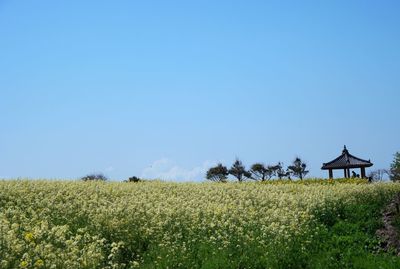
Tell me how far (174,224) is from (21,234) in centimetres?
451

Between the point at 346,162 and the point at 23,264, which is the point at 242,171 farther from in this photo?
the point at 23,264

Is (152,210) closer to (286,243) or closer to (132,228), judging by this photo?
(132,228)

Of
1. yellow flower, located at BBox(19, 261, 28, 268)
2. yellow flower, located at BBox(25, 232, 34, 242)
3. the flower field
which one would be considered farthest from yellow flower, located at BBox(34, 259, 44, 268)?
yellow flower, located at BBox(25, 232, 34, 242)

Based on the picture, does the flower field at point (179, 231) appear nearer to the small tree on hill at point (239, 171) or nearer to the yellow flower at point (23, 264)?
the yellow flower at point (23, 264)

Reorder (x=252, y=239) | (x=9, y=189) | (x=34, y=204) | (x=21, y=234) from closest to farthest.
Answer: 1. (x=21, y=234)
2. (x=252, y=239)
3. (x=34, y=204)
4. (x=9, y=189)

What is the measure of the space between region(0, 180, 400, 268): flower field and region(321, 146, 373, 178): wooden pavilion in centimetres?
2395

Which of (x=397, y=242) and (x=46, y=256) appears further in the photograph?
(x=397, y=242)

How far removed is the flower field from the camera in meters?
11.7

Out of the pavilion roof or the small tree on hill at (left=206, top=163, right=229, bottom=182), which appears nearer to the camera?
the pavilion roof

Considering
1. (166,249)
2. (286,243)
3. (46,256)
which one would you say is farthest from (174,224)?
(46,256)

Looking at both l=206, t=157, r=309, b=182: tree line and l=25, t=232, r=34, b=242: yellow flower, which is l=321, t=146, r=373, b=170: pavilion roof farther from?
l=25, t=232, r=34, b=242: yellow flower

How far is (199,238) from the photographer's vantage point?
14.6 metres

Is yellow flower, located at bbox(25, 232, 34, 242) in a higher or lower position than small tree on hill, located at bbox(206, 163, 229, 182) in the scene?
lower

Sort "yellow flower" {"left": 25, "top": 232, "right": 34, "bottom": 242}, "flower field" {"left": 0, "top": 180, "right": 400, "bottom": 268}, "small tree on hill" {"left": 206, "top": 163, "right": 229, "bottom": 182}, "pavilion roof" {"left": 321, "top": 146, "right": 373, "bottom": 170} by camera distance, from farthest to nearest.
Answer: "small tree on hill" {"left": 206, "top": 163, "right": 229, "bottom": 182}
"pavilion roof" {"left": 321, "top": 146, "right": 373, "bottom": 170}
"flower field" {"left": 0, "top": 180, "right": 400, "bottom": 268}
"yellow flower" {"left": 25, "top": 232, "right": 34, "bottom": 242}
